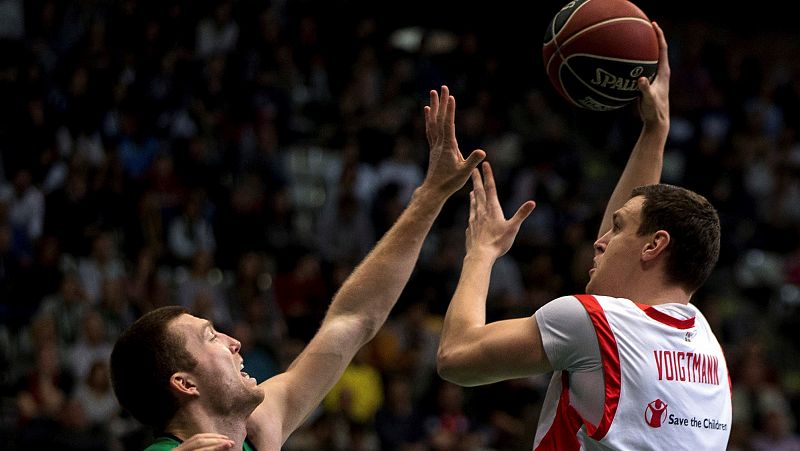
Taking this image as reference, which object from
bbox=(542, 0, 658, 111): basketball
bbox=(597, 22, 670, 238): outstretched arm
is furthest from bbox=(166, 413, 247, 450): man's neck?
bbox=(542, 0, 658, 111): basketball

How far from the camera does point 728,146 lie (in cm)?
1510

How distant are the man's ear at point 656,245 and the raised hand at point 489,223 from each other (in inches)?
16.9

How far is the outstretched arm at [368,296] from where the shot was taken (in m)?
4.16

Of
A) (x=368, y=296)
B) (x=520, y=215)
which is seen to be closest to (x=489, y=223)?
(x=520, y=215)

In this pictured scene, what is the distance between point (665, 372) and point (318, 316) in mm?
7776

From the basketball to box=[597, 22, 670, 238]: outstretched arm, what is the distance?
0.05 metres

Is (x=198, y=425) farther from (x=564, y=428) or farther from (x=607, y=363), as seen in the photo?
(x=607, y=363)

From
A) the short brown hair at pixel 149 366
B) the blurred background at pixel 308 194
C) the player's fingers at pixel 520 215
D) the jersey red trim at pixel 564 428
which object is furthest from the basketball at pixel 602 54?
the blurred background at pixel 308 194

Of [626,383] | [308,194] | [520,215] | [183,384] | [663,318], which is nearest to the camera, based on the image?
[626,383]

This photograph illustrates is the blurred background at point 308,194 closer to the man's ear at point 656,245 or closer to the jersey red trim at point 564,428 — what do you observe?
the jersey red trim at point 564,428

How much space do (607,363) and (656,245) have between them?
1.40ft

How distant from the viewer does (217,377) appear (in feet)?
12.5

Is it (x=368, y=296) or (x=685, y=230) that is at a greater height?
(x=685, y=230)

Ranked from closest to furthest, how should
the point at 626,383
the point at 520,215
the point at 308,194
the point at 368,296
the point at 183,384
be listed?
the point at 626,383, the point at 183,384, the point at 520,215, the point at 368,296, the point at 308,194
